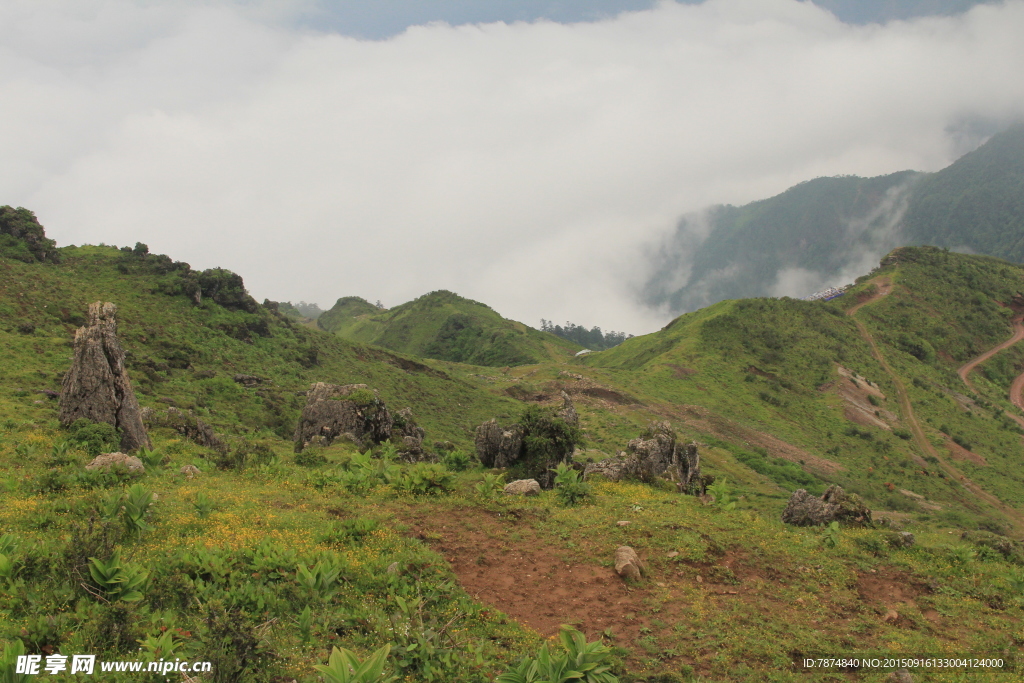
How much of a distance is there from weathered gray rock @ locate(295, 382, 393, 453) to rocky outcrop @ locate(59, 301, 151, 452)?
6662mm

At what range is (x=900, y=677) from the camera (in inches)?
314

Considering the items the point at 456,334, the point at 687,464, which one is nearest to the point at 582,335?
the point at 456,334

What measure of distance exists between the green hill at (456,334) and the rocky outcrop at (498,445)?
201 ft

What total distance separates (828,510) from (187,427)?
23.9m

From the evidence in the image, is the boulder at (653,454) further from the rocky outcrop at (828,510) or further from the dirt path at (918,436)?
the dirt path at (918,436)

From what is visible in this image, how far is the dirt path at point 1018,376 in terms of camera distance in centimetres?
7396

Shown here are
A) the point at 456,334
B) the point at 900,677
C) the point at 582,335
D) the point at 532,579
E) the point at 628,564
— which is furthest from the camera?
the point at 582,335

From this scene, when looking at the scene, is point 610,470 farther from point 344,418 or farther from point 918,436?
point 918,436

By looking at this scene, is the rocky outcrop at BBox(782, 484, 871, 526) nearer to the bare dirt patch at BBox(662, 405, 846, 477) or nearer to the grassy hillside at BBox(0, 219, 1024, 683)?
the grassy hillside at BBox(0, 219, 1024, 683)

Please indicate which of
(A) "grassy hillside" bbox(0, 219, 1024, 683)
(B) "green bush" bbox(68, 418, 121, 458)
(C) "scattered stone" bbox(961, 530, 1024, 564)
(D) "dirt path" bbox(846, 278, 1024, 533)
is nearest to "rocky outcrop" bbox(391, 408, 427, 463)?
(A) "grassy hillside" bbox(0, 219, 1024, 683)

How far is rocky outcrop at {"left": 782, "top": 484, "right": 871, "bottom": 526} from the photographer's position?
15.7 m

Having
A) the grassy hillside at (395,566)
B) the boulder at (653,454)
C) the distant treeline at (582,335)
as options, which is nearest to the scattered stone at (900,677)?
the grassy hillside at (395,566)

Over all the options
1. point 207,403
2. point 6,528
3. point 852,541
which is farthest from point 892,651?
point 207,403

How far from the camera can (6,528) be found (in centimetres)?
902
